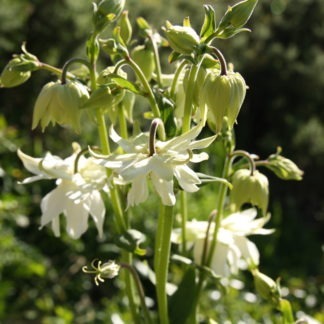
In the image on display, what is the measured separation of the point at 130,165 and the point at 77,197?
0.14 meters

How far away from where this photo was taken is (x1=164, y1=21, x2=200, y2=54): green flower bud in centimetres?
57

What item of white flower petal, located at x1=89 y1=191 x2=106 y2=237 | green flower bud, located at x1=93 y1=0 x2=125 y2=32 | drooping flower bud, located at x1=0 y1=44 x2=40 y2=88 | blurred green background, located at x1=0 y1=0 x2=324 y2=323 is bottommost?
blurred green background, located at x1=0 y1=0 x2=324 y2=323

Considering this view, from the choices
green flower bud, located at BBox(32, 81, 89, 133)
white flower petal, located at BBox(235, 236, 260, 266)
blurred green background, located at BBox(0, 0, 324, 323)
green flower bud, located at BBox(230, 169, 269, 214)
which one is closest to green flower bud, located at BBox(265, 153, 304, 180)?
green flower bud, located at BBox(230, 169, 269, 214)

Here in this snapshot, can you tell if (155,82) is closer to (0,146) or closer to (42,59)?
(0,146)

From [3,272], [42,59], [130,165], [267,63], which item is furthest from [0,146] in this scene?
[267,63]

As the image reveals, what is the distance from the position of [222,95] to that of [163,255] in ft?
0.61

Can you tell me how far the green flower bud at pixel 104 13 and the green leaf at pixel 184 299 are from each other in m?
0.31

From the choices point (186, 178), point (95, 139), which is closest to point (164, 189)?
point (186, 178)

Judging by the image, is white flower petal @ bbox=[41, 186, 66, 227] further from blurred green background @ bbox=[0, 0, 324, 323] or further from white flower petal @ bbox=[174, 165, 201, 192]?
blurred green background @ bbox=[0, 0, 324, 323]

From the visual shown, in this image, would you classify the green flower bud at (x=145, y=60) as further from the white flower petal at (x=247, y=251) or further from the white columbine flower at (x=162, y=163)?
the white flower petal at (x=247, y=251)

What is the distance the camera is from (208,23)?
580 mm

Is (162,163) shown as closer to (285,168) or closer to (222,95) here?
(222,95)

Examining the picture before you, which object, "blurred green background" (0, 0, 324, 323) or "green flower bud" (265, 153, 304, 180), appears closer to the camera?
"green flower bud" (265, 153, 304, 180)

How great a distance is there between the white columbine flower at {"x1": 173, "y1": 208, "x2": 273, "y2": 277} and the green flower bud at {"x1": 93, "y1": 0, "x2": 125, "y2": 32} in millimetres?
281
